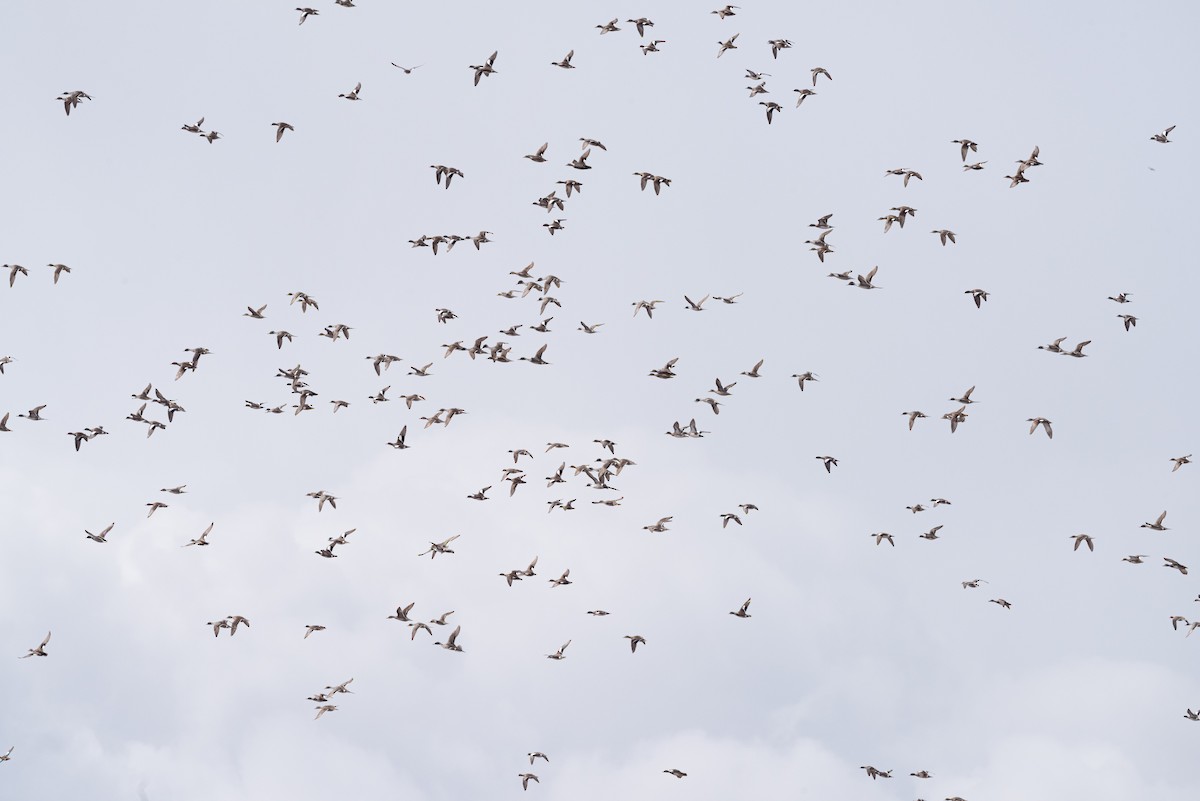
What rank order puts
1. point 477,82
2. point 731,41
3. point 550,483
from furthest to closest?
point 550,483, point 731,41, point 477,82

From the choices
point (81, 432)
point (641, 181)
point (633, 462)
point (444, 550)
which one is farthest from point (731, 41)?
point (81, 432)

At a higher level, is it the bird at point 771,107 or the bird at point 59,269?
the bird at point 771,107

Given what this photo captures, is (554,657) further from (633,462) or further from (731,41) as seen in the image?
(731,41)

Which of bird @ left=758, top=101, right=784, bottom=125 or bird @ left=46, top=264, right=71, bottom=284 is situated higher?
bird @ left=758, top=101, right=784, bottom=125

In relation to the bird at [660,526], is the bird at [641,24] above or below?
above

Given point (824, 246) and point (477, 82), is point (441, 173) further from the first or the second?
point (824, 246)

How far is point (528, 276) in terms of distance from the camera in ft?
325

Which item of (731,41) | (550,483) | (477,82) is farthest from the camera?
(550,483)

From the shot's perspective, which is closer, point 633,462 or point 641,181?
point 641,181

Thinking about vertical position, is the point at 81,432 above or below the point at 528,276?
below

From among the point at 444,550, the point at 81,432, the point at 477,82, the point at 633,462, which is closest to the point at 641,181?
the point at 477,82

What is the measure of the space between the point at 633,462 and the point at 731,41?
2352 centimetres

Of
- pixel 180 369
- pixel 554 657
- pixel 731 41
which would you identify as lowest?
pixel 554 657

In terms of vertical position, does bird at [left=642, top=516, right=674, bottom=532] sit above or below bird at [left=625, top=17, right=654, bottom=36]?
below
